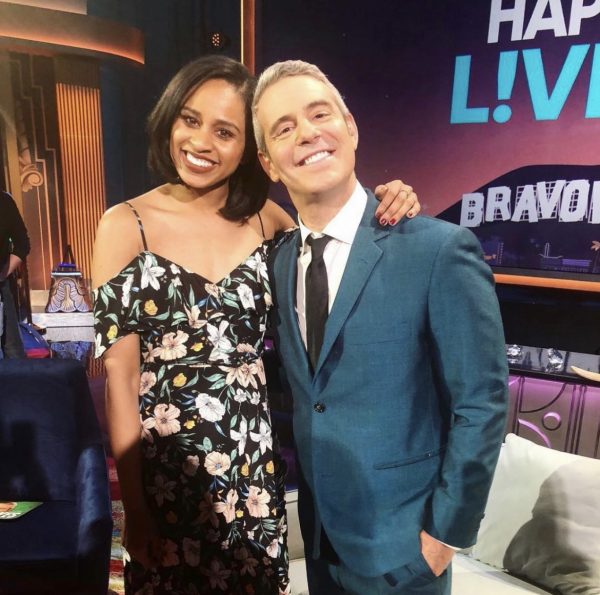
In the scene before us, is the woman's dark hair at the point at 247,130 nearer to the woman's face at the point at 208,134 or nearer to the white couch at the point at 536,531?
the woman's face at the point at 208,134

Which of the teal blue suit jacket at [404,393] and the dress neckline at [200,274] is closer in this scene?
the teal blue suit jacket at [404,393]

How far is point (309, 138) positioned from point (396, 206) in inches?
9.6

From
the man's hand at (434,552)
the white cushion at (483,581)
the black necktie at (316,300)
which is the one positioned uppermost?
the black necktie at (316,300)

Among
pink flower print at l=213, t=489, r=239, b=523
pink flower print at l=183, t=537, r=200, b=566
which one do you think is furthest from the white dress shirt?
pink flower print at l=183, t=537, r=200, b=566

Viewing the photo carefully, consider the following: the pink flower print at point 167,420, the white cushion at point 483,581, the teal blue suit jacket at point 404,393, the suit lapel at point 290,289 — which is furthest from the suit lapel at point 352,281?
the white cushion at point 483,581

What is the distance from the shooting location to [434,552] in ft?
3.92

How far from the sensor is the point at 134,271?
4.77 feet

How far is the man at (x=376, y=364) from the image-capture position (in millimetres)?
1122

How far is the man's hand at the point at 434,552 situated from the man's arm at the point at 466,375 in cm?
3

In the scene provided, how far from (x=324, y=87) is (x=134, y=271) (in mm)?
664

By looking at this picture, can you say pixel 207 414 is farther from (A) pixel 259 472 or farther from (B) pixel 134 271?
(B) pixel 134 271

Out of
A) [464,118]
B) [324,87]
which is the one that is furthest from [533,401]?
[324,87]

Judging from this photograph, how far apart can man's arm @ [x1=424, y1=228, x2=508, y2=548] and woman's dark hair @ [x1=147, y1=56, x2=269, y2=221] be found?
724 mm

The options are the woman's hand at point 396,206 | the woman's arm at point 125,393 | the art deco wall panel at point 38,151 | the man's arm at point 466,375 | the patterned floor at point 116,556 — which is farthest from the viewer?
the art deco wall panel at point 38,151
